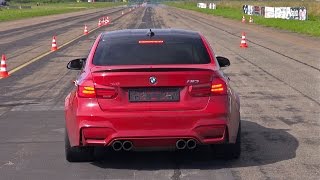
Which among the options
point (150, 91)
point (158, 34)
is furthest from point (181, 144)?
point (158, 34)

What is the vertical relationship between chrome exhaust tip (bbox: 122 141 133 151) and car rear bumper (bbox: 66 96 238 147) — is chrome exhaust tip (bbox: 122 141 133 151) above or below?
below

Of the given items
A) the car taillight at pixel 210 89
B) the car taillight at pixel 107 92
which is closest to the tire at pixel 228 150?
the car taillight at pixel 210 89

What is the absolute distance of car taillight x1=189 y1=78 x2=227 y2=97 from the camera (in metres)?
6.45

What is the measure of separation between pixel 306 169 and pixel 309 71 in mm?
10750

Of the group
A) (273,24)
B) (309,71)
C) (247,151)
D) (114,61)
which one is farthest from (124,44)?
(273,24)

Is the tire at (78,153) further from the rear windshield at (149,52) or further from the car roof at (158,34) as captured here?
the car roof at (158,34)

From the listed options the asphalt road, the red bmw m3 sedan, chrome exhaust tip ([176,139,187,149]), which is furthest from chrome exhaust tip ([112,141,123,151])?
chrome exhaust tip ([176,139,187,149])

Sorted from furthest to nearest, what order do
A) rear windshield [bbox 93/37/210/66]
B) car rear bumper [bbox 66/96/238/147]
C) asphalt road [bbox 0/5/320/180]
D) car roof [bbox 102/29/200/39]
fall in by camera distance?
car roof [bbox 102/29/200/39]
rear windshield [bbox 93/37/210/66]
asphalt road [bbox 0/5/320/180]
car rear bumper [bbox 66/96/238/147]

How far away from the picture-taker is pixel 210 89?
21.3ft

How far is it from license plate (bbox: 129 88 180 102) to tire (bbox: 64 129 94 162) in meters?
0.90

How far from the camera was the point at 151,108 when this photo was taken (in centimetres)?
636

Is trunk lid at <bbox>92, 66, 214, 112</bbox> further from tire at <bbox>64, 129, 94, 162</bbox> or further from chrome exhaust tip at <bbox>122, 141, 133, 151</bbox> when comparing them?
tire at <bbox>64, 129, 94, 162</bbox>

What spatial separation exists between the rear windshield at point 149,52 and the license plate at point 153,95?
47 centimetres

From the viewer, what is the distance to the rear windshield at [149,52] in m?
6.89
